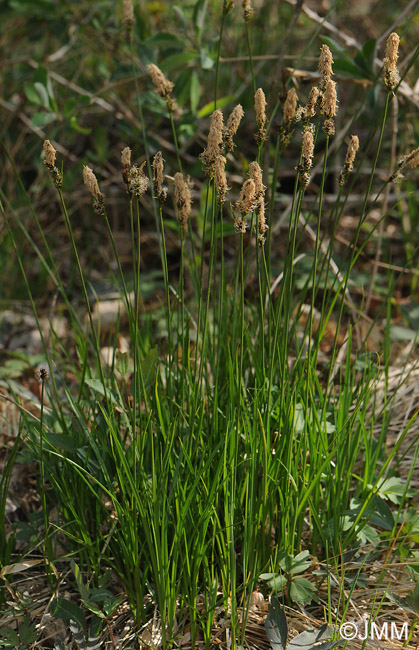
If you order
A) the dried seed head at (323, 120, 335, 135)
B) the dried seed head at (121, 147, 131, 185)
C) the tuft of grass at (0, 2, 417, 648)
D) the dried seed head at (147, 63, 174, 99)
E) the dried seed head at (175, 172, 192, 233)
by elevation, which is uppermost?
the dried seed head at (147, 63, 174, 99)

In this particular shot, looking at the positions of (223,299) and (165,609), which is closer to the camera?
(165,609)

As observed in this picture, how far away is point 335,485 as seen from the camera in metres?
1.28

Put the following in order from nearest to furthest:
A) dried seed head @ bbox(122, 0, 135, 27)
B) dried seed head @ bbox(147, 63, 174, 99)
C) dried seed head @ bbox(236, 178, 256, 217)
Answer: dried seed head @ bbox(236, 178, 256, 217) → dried seed head @ bbox(147, 63, 174, 99) → dried seed head @ bbox(122, 0, 135, 27)

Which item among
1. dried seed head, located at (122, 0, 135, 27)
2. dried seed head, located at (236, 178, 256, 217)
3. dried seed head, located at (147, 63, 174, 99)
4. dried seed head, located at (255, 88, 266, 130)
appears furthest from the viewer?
dried seed head, located at (122, 0, 135, 27)

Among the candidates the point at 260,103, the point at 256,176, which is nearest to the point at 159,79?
the point at 260,103

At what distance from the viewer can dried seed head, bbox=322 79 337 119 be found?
38.7 inches

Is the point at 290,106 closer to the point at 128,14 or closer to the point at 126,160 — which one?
the point at 126,160

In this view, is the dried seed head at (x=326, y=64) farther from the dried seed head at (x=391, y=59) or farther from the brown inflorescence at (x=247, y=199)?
the brown inflorescence at (x=247, y=199)

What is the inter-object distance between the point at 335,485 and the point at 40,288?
175 centimetres

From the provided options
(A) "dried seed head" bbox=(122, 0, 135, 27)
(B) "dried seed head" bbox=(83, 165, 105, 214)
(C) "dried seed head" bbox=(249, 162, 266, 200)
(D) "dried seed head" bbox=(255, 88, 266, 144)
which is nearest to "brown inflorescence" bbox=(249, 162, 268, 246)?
(C) "dried seed head" bbox=(249, 162, 266, 200)

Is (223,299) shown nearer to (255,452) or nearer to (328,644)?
(255,452)

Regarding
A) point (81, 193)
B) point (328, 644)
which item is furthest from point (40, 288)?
point (328, 644)

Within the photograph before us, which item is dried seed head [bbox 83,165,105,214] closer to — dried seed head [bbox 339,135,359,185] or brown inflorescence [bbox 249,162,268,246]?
brown inflorescence [bbox 249,162,268,246]

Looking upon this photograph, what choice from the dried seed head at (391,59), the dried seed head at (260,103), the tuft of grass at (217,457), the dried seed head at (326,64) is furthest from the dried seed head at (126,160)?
the dried seed head at (391,59)
